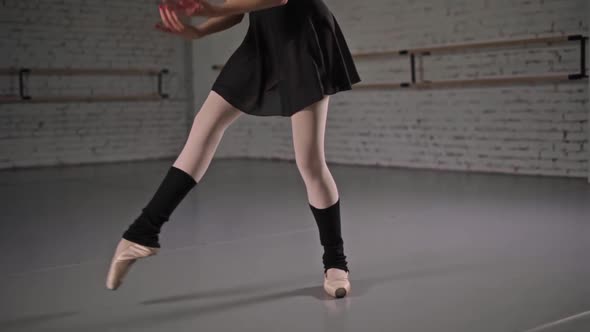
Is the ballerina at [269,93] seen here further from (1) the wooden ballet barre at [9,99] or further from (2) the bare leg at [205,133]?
(1) the wooden ballet barre at [9,99]

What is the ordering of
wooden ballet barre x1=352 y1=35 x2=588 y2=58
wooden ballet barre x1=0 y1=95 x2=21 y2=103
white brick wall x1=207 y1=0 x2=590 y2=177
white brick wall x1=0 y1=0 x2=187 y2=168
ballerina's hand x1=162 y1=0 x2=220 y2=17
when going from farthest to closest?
white brick wall x1=0 y1=0 x2=187 y2=168 → wooden ballet barre x1=0 y1=95 x2=21 y2=103 → white brick wall x1=207 y1=0 x2=590 y2=177 → wooden ballet barre x1=352 y1=35 x2=588 y2=58 → ballerina's hand x1=162 y1=0 x2=220 y2=17

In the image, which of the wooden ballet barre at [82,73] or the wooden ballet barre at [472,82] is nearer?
the wooden ballet barre at [472,82]

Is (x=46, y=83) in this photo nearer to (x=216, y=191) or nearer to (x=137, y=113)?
(x=137, y=113)

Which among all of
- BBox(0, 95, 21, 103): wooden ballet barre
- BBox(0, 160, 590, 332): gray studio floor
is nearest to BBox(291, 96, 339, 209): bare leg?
BBox(0, 160, 590, 332): gray studio floor

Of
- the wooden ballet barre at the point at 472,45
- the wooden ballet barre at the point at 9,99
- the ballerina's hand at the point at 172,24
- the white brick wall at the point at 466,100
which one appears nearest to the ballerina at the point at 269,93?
the ballerina's hand at the point at 172,24

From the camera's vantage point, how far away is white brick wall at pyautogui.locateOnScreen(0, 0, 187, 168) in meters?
8.01

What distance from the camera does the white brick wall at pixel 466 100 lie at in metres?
6.02

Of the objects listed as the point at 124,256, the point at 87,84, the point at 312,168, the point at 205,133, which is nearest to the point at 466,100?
the point at 87,84

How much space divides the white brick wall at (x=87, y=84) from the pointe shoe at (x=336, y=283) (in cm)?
638

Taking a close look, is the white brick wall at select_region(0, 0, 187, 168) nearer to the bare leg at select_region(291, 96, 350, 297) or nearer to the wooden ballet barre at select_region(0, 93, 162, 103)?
the wooden ballet barre at select_region(0, 93, 162, 103)

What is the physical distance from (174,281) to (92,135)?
6272 millimetres

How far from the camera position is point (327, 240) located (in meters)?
2.43

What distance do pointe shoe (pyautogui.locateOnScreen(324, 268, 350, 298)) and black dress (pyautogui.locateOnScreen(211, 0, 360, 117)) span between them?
53 centimetres

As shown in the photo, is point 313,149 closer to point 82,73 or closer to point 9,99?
point 9,99
